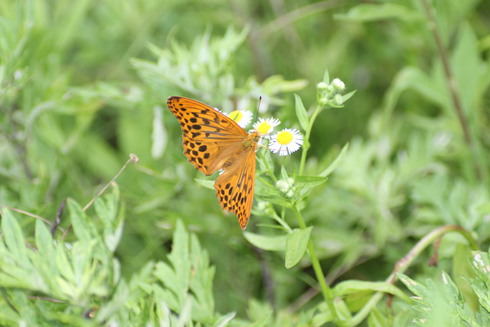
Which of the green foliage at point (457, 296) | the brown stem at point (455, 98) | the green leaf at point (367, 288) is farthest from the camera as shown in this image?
the brown stem at point (455, 98)

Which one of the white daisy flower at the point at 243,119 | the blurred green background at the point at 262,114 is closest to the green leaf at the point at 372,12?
the blurred green background at the point at 262,114

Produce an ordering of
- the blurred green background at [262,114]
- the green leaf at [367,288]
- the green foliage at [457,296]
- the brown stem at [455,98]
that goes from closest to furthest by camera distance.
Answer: the green foliage at [457,296] → the green leaf at [367,288] → the blurred green background at [262,114] → the brown stem at [455,98]

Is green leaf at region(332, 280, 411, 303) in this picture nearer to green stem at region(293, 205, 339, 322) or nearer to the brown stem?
green stem at region(293, 205, 339, 322)

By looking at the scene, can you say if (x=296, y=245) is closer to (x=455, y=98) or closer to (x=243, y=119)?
(x=243, y=119)

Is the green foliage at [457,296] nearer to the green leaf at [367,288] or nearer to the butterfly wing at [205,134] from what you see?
the green leaf at [367,288]

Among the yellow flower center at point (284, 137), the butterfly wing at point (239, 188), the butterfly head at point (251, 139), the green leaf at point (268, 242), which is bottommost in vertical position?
the green leaf at point (268, 242)

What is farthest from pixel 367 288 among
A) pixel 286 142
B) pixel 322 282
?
pixel 286 142

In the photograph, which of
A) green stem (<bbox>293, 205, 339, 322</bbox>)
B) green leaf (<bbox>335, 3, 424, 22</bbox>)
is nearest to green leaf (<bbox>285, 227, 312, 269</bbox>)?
green stem (<bbox>293, 205, 339, 322</bbox>)
